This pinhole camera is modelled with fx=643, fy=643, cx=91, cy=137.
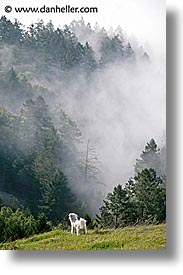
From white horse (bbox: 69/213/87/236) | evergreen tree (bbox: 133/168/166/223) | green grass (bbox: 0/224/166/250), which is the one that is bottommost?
green grass (bbox: 0/224/166/250)

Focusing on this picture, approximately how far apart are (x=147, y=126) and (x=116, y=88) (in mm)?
153

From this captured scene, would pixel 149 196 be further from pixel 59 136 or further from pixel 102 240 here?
pixel 59 136

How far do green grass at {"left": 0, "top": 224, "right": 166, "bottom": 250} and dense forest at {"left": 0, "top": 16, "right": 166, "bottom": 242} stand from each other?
1.2 inches

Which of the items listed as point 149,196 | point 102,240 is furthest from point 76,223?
point 149,196

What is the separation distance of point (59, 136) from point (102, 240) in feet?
1.14

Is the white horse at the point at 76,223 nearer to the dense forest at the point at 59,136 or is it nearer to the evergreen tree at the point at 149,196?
the dense forest at the point at 59,136

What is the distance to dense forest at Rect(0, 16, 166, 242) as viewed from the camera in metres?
1.98

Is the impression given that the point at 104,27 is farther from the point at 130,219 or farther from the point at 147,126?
the point at 130,219

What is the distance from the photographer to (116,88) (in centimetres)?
201

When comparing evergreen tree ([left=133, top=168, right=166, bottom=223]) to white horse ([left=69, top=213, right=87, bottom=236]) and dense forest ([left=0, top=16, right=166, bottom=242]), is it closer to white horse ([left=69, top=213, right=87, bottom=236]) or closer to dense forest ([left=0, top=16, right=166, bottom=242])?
dense forest ([left=0, top=16, right=166, bottom=242])

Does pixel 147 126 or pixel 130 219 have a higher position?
pixel 147 126

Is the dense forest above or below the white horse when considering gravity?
above

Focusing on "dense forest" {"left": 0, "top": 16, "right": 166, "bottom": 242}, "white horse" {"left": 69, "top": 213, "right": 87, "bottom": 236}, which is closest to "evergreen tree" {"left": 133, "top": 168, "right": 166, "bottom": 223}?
"dense forest" {"left": 0, "top": 16, "right": 166, "bottom": 242}

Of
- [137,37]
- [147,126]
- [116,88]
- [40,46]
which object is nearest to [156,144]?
[147,126]
